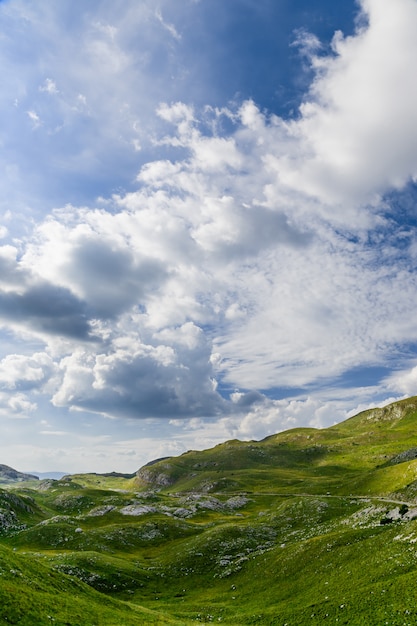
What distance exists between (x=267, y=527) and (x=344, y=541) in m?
39.8

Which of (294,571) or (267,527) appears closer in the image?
(294,571)

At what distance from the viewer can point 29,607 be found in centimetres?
3200

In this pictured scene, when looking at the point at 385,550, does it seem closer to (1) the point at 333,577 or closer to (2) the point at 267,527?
(1) the point at 333,577

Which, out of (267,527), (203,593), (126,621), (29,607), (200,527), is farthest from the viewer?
(200,527)

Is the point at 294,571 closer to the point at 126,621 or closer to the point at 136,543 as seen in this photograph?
the point at 126,621

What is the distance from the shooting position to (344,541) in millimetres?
60125

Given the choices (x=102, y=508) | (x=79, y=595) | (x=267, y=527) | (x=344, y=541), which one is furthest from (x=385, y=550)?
(x=102, y=508)

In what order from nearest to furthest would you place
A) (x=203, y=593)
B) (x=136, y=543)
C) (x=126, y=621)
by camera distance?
(x=126, y=621), (x=203, y=593), (x=136, y=543)

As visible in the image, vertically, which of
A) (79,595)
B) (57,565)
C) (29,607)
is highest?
(29,607)

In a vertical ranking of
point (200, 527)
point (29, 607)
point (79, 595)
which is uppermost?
point (29, 607)

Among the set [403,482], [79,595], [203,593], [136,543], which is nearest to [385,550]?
[203,593]

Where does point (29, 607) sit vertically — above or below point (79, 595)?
above

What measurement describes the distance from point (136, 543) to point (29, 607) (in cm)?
7850

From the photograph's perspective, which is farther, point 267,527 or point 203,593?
point 267,527
